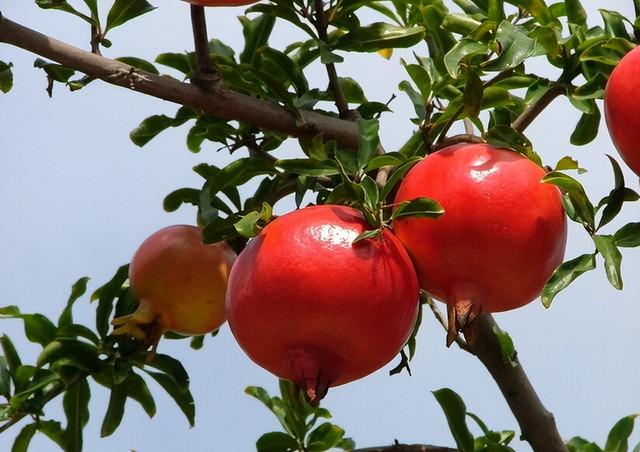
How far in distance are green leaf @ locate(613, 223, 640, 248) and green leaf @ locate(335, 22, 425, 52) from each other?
71cm

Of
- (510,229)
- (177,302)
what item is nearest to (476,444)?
(177,302)

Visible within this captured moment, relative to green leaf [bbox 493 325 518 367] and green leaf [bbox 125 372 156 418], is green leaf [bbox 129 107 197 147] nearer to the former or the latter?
green leaf [bbox 125 372 156 418]

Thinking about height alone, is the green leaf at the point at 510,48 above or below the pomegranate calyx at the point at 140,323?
above

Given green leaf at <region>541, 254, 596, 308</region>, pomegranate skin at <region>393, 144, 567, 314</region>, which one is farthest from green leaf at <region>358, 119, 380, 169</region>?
green leaf at <region>541, 254, 596, 308</region>

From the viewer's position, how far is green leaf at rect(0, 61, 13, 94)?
2264mm

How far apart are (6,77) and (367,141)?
2.66 ft

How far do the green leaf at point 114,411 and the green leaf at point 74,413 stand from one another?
6cm

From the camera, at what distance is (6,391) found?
2459mm

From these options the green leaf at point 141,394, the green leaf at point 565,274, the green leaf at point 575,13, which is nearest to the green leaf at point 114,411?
the green leaf at point 141,394

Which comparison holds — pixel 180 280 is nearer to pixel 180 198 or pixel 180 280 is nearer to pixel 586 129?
pixel 180 198

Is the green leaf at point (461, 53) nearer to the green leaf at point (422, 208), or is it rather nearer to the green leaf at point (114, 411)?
the green leaf at point (422, 208)

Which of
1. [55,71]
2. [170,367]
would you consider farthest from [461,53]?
[170,367]

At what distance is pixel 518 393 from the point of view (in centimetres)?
230

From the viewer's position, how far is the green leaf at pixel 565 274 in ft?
5.72
